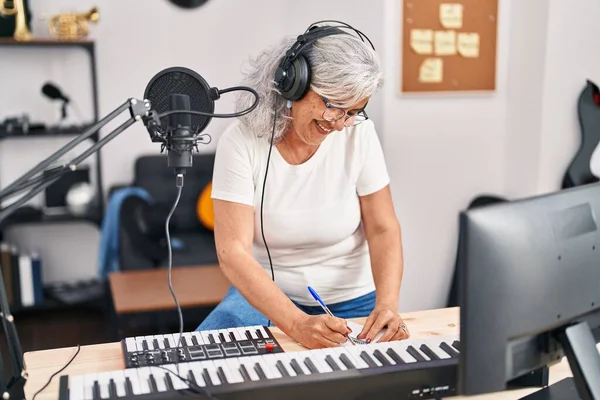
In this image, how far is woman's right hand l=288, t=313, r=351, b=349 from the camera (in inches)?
57.2

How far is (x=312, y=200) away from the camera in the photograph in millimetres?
1826

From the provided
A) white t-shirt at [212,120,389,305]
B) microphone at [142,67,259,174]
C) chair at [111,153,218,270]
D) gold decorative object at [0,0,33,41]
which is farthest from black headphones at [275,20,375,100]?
gold decorative object at [0,0,33,41]

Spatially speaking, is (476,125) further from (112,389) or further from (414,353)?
(112,389)

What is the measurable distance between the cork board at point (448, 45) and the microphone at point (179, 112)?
1.74 metres

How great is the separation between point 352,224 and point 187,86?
0.73m

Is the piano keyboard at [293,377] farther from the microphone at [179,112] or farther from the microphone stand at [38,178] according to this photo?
the microphone at [179,112]

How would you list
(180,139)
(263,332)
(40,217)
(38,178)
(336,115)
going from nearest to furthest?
(38,178) < (180,139) < (263,332) < (336,115) < (40,217)

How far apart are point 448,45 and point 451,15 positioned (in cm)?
12

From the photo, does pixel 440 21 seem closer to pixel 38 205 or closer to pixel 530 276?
pixel 530 276

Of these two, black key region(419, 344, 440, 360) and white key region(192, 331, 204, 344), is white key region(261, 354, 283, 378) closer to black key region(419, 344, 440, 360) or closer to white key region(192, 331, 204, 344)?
white key region(192, 331, 204, 344)

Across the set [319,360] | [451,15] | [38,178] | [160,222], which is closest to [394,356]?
[319,360]

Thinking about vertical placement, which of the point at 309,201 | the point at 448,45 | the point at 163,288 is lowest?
the point at 163,288

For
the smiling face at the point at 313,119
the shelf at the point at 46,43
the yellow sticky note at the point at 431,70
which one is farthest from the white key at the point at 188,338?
the shelf at the point at 46,43

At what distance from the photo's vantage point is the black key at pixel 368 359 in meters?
1.28
